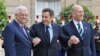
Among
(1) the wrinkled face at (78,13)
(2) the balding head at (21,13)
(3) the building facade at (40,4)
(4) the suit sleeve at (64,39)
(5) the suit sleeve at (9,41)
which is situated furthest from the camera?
(3) the building facade at (40,4)

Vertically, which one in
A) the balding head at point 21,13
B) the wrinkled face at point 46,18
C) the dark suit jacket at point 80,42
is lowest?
the dark suit jacket at point 80,42

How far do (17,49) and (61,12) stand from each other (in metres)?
17.5

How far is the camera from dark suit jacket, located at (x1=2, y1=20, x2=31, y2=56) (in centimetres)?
657

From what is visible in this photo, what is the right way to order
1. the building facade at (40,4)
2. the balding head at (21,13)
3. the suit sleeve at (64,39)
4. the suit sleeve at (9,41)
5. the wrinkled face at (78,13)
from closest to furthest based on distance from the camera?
the suit sleeve at (9,41)
the balding head at (21,13)
the wrinkled face at (78,13)
the suit sleeve at (64,39)
the building facade at (40,4)

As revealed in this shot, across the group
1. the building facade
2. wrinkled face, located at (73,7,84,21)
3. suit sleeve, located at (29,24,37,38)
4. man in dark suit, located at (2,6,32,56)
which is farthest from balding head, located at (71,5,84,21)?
the building facade

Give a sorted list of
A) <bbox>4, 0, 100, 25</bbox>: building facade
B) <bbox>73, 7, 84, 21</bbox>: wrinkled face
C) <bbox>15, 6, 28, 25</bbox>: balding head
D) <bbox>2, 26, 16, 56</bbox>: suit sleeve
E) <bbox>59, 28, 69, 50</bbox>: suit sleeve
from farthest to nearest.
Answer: <bbox>4, 0, 100, 25</bbox>: building facade
<bbox>59, 28, 69, 50</bbox>: suit sleeve
<bbox>73, 7, 84, 21</bbox>: wrinkled face
<bbox>15, 6, 28, 25</bbox>: balding head
<bbox>2, 26, 16, 56</bbox>: suit sleeve

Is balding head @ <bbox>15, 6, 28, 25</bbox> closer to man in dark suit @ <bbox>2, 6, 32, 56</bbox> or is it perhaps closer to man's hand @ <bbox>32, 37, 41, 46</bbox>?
man in dark suit @ <bbox>2, 6, 32, 56</bbox>

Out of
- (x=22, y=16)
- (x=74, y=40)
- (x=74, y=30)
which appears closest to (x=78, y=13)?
(x=74, y=30)

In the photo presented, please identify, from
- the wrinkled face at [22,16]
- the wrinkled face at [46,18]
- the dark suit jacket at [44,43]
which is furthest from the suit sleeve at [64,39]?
the wrinkled face at [22,16]

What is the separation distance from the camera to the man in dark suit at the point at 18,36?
6.57 metres


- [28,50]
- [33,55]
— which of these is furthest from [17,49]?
[33,55]

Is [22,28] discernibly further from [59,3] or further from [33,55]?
[59,3]

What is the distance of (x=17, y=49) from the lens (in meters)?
6.77

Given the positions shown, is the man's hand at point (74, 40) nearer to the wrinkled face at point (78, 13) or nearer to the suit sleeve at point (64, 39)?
the suit sleeve at point (64, 39)
